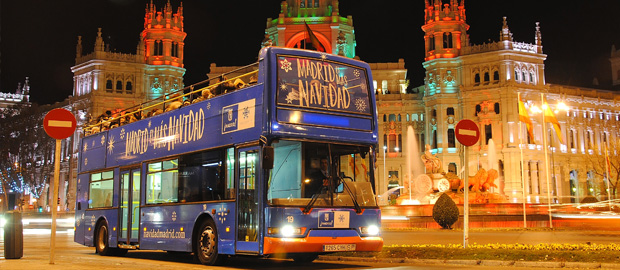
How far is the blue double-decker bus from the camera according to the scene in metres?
12.0

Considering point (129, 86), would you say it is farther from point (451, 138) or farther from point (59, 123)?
point (59, 123)

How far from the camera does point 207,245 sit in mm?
13531

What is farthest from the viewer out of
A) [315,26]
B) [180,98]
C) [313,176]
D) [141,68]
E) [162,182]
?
[315,26]

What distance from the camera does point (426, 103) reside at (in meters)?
77.6

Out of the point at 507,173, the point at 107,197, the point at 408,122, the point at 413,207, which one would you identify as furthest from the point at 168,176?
the point at 408,122

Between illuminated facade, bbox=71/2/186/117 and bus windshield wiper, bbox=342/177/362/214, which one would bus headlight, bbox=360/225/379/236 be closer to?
bus windshield wiper, bbox=342/177/362/214

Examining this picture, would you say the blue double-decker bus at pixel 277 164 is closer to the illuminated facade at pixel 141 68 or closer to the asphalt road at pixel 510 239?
the asphalt road at pixel 510 239

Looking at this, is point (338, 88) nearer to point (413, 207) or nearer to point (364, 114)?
point (364, 114)

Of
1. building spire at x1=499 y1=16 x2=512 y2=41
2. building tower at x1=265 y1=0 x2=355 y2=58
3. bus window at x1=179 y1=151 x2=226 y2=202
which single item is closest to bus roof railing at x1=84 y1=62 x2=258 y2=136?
bus window at x1=179 y1=151 x2=226 y2=202

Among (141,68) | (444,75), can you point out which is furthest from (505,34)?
(141,68)

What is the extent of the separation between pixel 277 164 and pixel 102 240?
785 cm

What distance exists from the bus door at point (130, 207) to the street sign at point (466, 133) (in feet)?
25.3

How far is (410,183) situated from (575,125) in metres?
51.6

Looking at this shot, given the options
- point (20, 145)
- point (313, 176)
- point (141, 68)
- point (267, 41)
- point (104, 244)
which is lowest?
point (104, 244)
